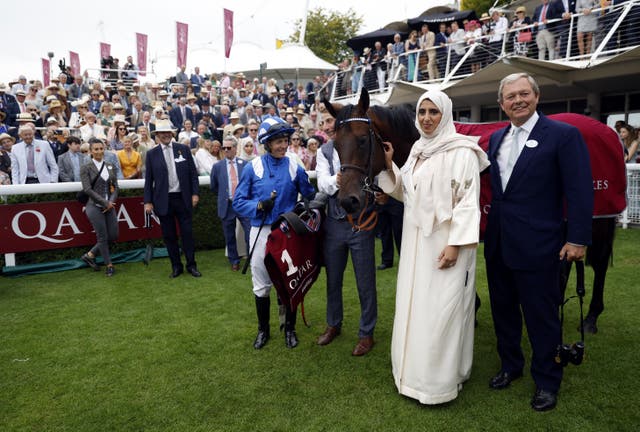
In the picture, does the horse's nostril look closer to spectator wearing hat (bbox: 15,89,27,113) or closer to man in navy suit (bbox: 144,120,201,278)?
man in navy suit (bbox: 144,120,201,278)

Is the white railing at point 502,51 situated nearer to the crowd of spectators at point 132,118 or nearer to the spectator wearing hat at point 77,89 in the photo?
the crowd of spectators at point 132,118

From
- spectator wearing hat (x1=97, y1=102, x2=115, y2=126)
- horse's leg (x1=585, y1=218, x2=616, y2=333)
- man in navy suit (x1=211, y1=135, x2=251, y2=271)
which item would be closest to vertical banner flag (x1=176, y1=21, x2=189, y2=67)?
spectator wearing hat (x1=97, y1=102, x2=115, y2=126)

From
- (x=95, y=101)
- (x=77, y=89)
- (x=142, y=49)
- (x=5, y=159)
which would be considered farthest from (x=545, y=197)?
(x=142, y=49)

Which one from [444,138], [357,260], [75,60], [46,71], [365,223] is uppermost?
[75,60]

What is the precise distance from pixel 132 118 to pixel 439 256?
35.9 feet

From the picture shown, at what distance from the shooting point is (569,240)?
252 centimetres

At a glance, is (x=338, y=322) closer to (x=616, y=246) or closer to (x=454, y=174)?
(x=454, y=174)

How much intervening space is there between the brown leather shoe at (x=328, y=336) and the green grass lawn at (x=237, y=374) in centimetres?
6

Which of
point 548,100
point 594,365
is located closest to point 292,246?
point 594,365

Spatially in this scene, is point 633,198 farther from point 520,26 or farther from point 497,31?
point 497,31

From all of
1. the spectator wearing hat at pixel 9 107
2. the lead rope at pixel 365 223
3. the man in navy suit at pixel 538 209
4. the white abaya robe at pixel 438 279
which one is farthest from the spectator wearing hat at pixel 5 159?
the man in navy suit at pixel 538 209

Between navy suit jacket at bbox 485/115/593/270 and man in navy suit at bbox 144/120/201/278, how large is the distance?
14.5ft

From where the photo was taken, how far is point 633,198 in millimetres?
8086

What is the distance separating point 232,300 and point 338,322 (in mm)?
→ 1675
